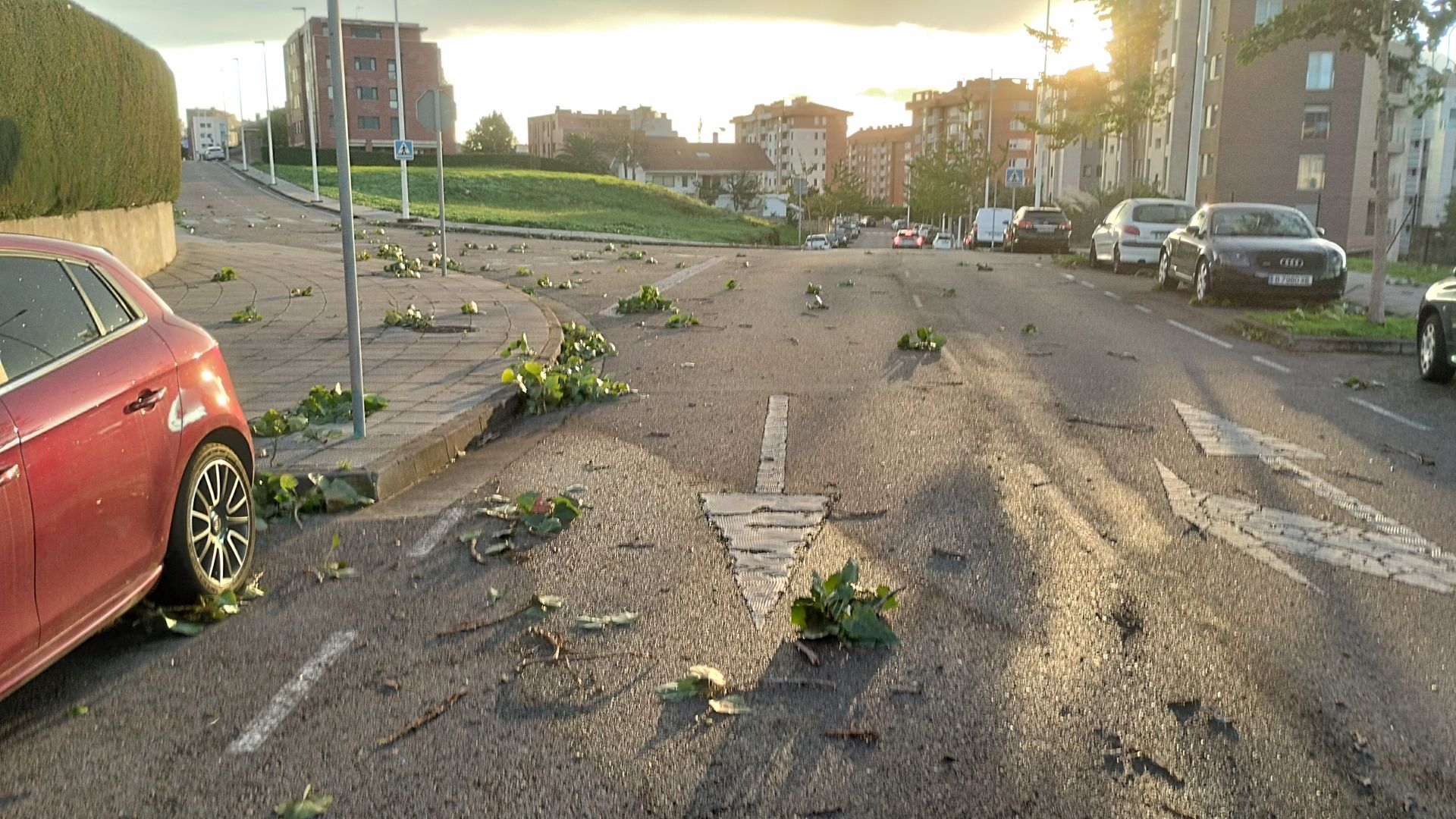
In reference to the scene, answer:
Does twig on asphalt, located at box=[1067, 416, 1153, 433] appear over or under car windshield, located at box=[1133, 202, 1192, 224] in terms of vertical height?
under

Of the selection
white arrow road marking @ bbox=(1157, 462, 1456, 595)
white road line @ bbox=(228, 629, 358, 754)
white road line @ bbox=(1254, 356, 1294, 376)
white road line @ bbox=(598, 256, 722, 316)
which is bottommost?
white road line @ bbox=(598, 256, 722, 316)

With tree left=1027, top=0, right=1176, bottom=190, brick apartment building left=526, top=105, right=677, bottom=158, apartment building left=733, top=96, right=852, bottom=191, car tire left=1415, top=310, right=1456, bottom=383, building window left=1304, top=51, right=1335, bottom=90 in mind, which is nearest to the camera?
car tire left=1415, top=310, right=1456, bottom=383

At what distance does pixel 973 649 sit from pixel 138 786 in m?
2.77

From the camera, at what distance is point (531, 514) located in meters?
6.63

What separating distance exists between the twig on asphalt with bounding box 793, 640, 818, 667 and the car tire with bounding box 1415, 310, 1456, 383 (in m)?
8.65

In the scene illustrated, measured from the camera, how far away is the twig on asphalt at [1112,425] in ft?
29.8

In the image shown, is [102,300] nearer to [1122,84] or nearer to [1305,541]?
[1305,541]

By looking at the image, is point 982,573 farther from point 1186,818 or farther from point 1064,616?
point 1186,818

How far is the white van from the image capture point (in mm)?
50406

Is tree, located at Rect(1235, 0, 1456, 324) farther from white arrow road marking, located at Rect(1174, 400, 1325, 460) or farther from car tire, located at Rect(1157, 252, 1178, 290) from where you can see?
white arrow road marking, located at Rect(1174, 400, 1325, 460)

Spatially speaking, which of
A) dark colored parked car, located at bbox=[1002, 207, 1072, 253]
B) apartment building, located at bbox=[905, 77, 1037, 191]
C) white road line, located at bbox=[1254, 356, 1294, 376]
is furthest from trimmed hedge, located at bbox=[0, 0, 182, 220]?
apartment building, located at bbox=[905, 77, 1037, 191]

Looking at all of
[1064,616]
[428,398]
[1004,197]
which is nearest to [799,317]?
[428,398]

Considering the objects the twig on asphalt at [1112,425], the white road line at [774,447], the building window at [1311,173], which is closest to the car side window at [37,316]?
the white road line at [774,447]

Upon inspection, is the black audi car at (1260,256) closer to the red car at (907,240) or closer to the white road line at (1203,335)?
the white road line at (1203,335)
